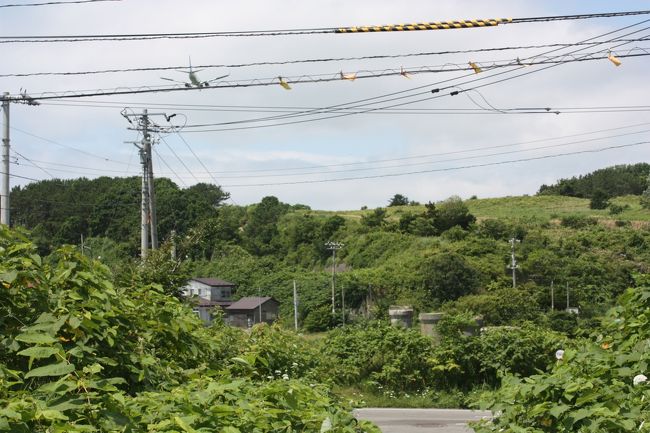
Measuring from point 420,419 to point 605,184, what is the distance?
209 ft

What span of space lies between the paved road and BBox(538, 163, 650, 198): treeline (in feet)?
186

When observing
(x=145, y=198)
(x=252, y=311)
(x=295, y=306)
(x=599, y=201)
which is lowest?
(x=252, y=311)

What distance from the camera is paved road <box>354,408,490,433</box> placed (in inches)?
534

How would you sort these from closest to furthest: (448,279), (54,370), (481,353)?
1. (54,370)
2. (481,353)
3. (448,279)

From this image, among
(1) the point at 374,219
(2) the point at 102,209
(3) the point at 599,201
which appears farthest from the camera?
(3) the point at 599,201

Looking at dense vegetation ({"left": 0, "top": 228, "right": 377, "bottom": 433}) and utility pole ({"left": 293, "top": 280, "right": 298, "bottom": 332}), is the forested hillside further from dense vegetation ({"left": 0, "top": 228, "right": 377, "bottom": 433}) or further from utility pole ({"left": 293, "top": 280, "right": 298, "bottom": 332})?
dense vegetation ({"left": 0, "top": 228, "right": 377, "bottom": 433})

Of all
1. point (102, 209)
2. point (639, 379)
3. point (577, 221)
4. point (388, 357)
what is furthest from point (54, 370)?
point (577, 221)

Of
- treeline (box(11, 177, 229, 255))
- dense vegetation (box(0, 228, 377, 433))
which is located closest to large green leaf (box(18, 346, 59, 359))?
dense vegetation (box(0, 228, 377, 433))

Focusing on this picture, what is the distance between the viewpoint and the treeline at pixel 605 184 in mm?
72062

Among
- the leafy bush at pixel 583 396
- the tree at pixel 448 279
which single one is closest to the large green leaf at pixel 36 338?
the leafy bush at pixel 583 396

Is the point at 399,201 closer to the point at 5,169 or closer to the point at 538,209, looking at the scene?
the point at 538,209

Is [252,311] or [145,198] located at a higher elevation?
[145,198]

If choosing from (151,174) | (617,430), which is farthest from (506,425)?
(151,174)

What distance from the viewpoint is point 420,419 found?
15.0 m
